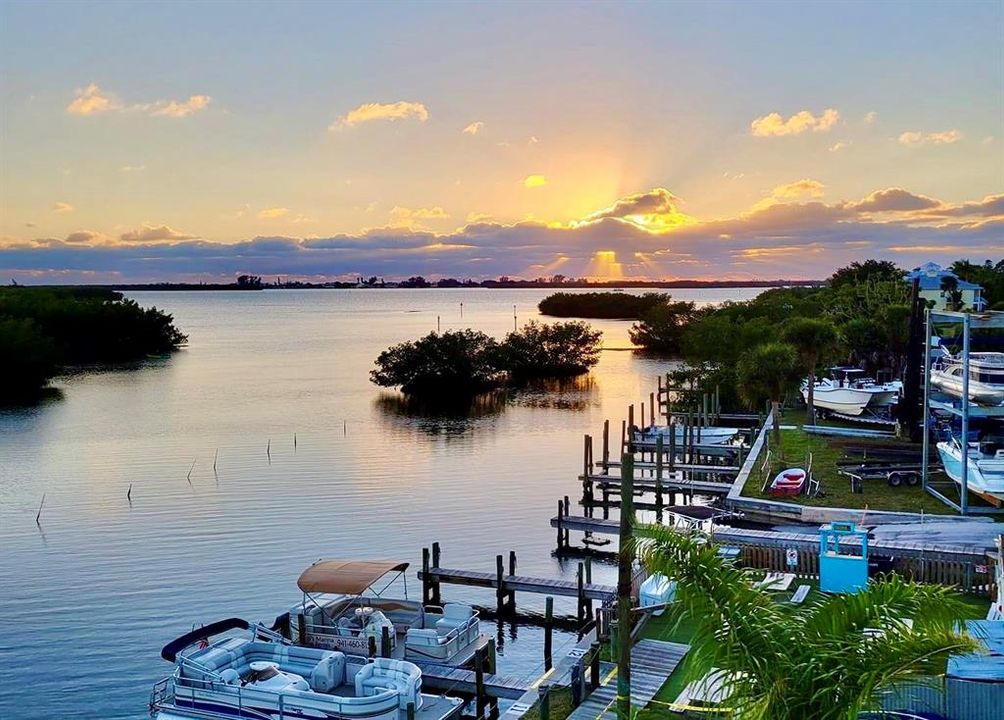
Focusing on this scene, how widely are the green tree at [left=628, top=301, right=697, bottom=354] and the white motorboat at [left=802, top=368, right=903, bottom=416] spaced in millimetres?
71081

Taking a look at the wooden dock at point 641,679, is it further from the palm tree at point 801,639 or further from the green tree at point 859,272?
the green tree at point 859,272

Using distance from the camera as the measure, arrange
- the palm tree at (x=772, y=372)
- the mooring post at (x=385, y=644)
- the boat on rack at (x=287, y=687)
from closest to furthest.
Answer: the boat on rack at (x=287, y=687) → the mooring post at (x=385, y=644) → the palm tree at (x=772, y=372)

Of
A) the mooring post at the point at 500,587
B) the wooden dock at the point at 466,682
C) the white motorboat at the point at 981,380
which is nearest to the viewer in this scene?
the wooden dock at the point at 466,682

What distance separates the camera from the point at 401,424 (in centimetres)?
7719

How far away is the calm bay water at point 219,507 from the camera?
2881 centimetres

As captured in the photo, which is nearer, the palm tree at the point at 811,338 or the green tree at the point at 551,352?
the palm tree at the point at 811,338

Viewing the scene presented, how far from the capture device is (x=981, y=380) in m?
34.4

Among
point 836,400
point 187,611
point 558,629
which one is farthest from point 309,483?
point 836,400

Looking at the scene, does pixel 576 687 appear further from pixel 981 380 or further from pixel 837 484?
pixel 981 380

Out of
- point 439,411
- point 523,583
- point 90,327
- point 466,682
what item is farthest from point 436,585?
point 90,327

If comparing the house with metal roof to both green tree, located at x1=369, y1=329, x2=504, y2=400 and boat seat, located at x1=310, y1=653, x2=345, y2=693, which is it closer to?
green tree, located at x1=369, y1=329, x2=504, y2=400

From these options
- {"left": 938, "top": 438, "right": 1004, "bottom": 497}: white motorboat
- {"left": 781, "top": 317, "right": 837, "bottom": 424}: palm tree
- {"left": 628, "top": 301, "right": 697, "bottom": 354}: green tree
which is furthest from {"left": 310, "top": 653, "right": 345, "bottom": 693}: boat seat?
{"left": 628, "top": 301, "right": 697, "bottom": 354}: green tree

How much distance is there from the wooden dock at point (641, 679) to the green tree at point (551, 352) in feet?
282

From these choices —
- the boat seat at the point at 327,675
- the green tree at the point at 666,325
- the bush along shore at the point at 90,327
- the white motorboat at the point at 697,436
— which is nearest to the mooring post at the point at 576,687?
the boat seat at the point at 327,675
